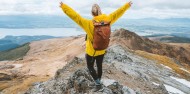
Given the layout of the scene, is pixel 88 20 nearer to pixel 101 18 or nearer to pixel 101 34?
pixel 101 18

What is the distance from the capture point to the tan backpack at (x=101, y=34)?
13.9 m

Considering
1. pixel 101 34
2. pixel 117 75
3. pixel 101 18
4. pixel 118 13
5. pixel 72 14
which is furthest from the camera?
pixel 117 75

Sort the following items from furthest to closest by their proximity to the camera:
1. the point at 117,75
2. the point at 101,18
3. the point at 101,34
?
the point at 117,75
the point at 101,18
the point at 101,34

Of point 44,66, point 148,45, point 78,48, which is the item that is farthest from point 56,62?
point 148,45

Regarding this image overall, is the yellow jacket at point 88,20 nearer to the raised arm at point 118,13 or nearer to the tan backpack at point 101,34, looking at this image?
the raised arm at point 118,13

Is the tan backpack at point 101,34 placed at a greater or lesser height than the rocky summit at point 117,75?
greater

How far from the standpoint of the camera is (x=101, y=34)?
45.4ft

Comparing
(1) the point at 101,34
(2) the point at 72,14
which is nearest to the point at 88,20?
(1) the point at 101,34

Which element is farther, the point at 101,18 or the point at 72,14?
the point at 101,18

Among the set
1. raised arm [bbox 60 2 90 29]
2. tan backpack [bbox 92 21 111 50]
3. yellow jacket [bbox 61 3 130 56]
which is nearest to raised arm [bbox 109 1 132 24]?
yellow jacket [bbox 61 3 130 56]

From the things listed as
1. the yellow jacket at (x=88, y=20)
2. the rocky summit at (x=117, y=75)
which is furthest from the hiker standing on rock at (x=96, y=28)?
the rocky summit at (x=117, y=75)

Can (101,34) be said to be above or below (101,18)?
below

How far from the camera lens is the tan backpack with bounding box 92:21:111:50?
13.9 meters

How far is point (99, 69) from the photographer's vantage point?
52.0ft
